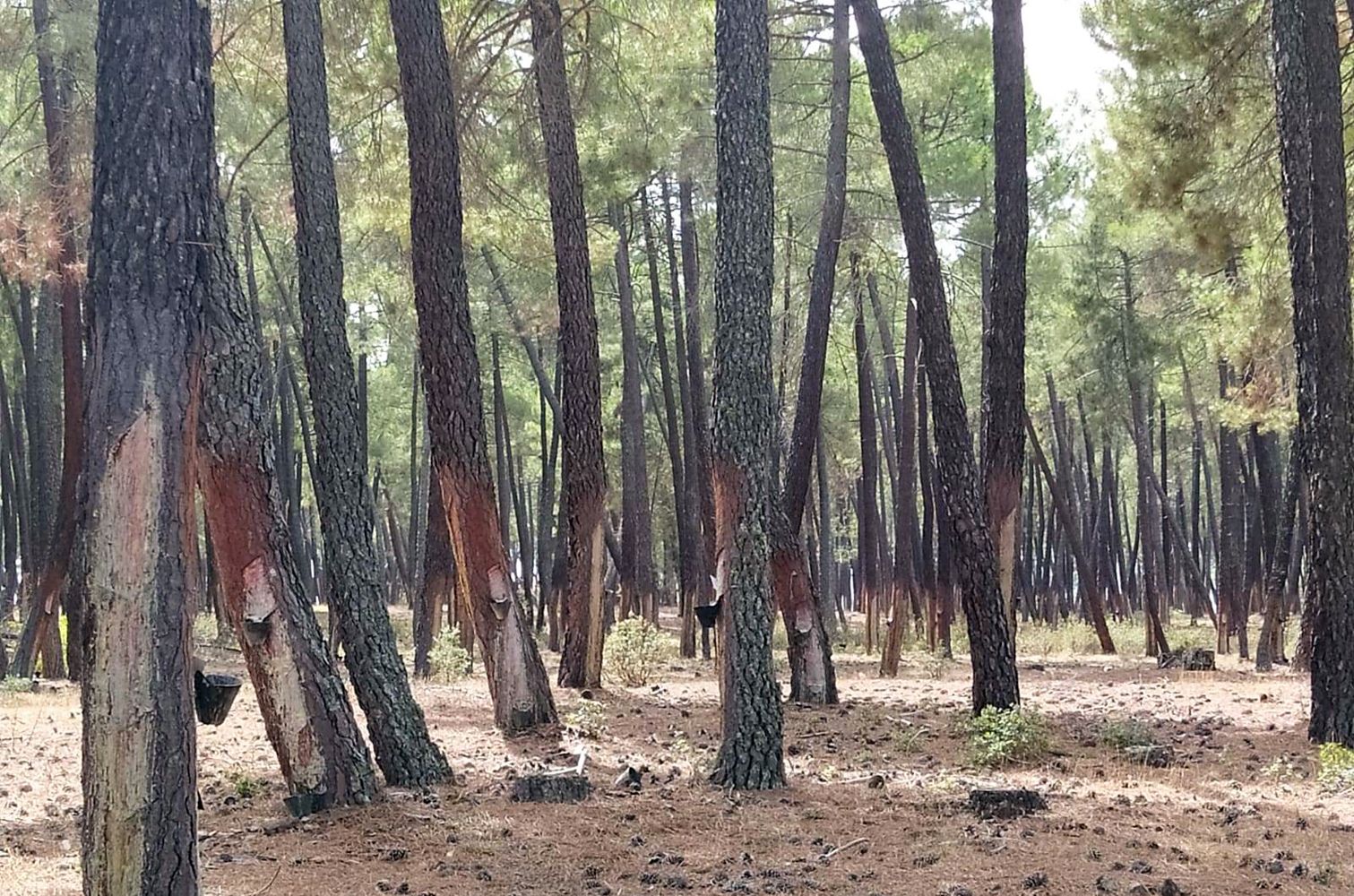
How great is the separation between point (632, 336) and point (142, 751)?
15245mm

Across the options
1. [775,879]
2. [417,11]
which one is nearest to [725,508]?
[775,879]

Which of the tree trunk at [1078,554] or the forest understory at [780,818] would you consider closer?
the forest understory at [780,818]

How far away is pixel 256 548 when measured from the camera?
5.99 metres

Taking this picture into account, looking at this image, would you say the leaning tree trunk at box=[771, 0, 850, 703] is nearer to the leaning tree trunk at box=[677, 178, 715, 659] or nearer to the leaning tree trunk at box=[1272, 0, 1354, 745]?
the leaning tree trunk at box=[677, 178, 715, 659]

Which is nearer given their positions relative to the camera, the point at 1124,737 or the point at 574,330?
the point at 1124,737

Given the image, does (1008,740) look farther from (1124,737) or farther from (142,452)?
(142,452)

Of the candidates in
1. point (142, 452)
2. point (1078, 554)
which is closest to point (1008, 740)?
point (142, 452)

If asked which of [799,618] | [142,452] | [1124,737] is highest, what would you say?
[142,452]

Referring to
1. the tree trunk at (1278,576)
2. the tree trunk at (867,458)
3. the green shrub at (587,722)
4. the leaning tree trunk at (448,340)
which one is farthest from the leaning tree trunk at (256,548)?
the tree trunk at (1278,576)

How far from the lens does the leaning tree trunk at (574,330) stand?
1112 cm

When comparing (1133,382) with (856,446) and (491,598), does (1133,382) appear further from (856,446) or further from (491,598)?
(491,598)

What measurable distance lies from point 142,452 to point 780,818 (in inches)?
141

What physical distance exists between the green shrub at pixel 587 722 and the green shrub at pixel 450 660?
4.65 metres

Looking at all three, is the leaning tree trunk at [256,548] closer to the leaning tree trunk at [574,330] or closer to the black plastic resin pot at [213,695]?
the black plastic resin pot at [213,695]
